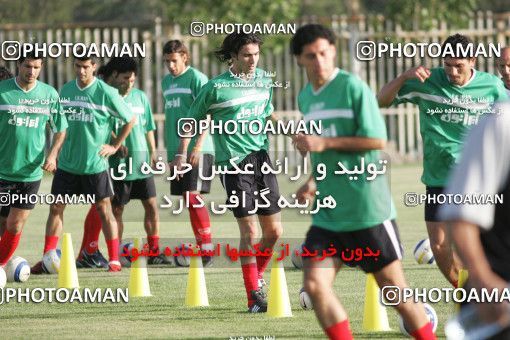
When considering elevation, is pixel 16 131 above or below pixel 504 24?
below

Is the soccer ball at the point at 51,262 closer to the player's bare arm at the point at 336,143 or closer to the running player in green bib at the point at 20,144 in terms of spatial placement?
Answer: the running player in green bib at the point at 20,144

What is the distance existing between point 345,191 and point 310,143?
0.43 metres

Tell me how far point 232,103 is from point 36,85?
2.41 m

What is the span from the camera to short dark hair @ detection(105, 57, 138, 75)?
43.3 feet

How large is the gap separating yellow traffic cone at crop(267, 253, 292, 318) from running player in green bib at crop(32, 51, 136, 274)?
11.2 feet

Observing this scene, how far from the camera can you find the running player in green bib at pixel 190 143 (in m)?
12.9

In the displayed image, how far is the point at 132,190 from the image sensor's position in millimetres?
13422

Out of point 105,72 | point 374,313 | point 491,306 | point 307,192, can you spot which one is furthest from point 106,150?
point 491,306

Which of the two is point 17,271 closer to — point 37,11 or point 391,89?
point 391,89

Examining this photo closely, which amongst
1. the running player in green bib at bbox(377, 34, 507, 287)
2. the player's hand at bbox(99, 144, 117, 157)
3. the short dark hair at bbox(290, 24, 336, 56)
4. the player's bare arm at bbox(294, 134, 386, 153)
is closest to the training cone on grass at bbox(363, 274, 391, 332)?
the running player in green bib at bbox(377, 34, 507, 287)

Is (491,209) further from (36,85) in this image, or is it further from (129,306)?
(36,85)

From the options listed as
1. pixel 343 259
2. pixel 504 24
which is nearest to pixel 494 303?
pixel 343 259

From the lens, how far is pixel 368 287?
868cm

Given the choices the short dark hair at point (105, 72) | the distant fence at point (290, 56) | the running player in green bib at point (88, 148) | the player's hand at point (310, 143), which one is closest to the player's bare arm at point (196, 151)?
the running player in green bib at point (88, 148)
